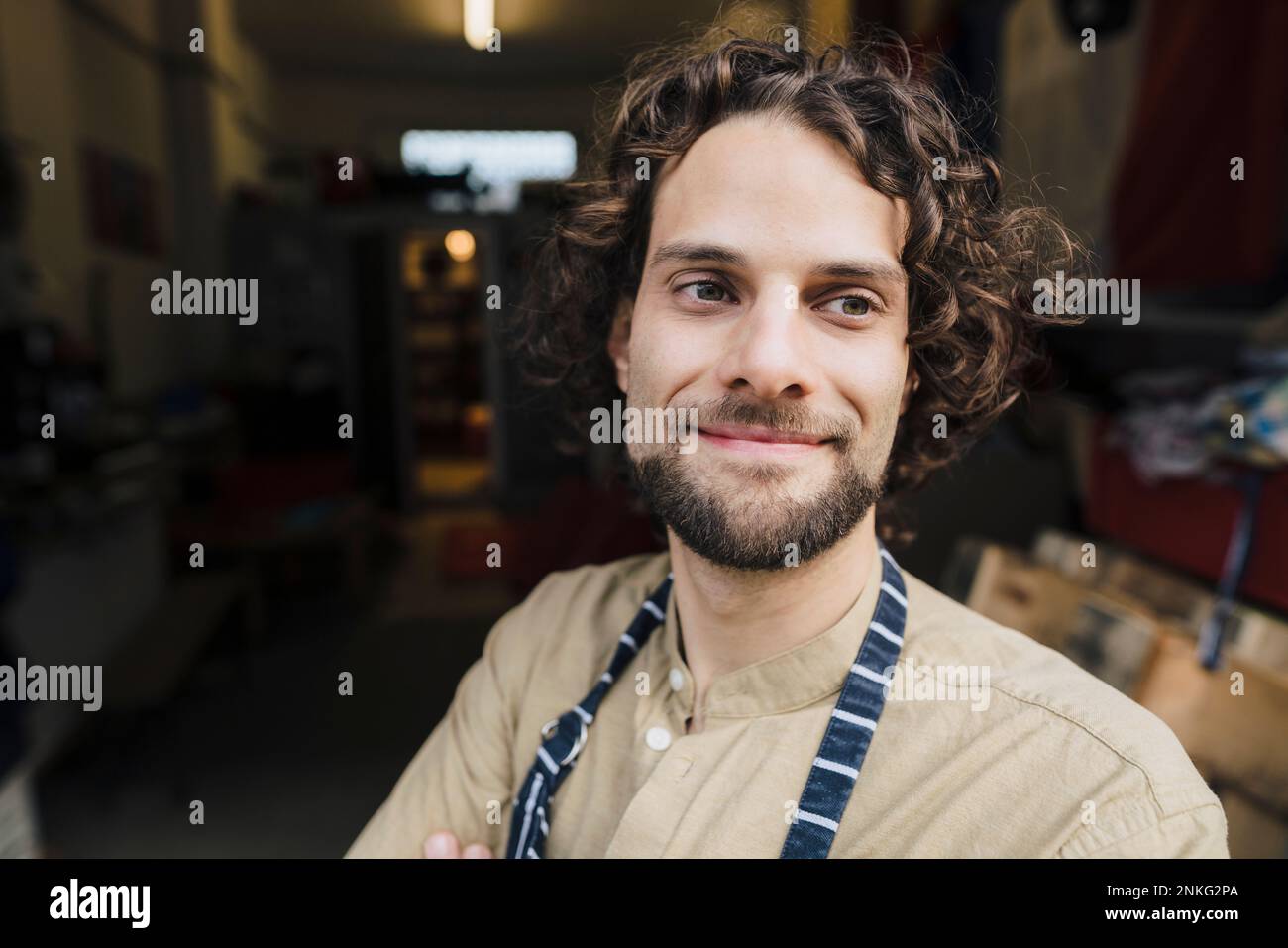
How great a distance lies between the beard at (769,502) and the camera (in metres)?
0.70

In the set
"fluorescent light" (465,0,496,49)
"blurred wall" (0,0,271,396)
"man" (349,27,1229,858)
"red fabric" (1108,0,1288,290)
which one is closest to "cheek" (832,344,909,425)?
"man" (349,27,1229,858)

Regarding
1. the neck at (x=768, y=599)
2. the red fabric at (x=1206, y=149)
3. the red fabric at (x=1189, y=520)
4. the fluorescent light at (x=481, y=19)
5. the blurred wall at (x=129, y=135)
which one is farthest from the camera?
the blurred wall at (x=129, y=135)

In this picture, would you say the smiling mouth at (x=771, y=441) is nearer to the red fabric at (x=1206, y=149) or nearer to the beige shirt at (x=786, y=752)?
the beige shirt at (x=786, y=752)

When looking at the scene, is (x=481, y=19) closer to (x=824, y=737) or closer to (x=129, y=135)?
(x=824, y=737)

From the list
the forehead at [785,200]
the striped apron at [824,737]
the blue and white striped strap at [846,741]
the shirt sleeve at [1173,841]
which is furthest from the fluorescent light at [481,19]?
the shirt sleeve at [1173,841]

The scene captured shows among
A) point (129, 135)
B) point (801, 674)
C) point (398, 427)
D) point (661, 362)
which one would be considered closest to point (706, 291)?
point (661, 362)

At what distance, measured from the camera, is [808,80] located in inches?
28.7

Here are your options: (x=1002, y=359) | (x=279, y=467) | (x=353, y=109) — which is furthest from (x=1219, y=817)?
(x=353, y=109)

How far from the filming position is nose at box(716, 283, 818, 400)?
0.67m

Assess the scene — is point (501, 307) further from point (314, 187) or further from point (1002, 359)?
point (314, 187)

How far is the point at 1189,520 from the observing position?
1732 millimetres

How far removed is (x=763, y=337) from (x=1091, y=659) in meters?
0.46

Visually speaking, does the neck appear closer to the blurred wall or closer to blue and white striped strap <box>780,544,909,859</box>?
blue and white striped strap <box>780,544,909,859</box>

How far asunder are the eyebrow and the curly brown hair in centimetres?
3
